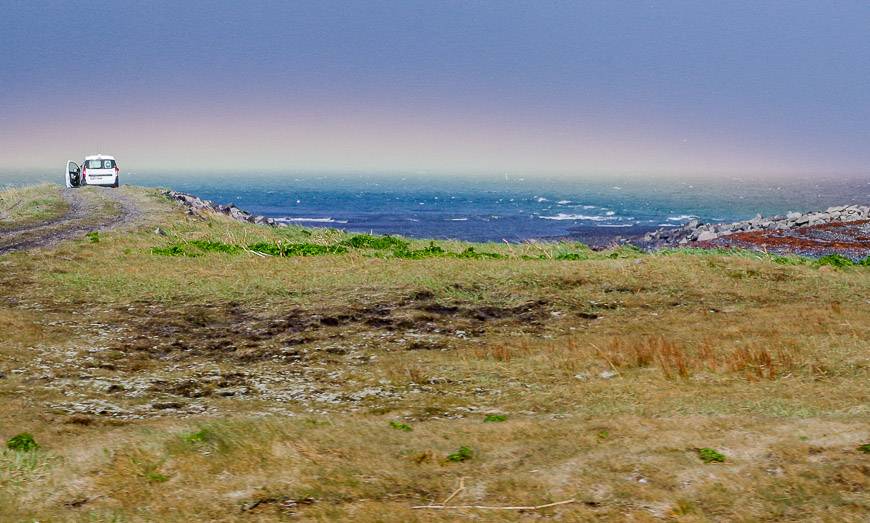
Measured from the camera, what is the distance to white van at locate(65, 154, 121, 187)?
59.5m

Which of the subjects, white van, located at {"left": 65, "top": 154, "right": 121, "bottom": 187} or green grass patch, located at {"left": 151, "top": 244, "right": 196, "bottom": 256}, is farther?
white van, located at {"left": 65, "top": 154, "right": 121, "bottom": 187}

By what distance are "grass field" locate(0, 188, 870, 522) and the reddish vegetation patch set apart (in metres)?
19.4

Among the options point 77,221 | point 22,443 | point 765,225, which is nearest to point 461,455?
point 22,443

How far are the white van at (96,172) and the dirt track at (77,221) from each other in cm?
671

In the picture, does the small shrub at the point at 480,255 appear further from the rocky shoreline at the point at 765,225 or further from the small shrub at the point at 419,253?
the rocky shoreline at the point at 765,225

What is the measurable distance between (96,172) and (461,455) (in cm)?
6034

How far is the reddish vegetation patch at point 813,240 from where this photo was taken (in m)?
42.0

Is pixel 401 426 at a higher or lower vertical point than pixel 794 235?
lower

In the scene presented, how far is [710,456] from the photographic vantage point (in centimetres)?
838

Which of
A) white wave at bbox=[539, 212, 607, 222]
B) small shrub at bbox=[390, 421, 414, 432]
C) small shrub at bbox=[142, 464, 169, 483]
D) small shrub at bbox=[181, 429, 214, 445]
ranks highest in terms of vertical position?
small shrub at bbox=[181, 429, 214, 445]

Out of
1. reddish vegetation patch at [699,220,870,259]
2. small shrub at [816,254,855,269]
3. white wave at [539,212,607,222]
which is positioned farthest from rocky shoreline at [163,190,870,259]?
white wave at [539,212,607,222]

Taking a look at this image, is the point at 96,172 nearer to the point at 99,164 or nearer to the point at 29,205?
the point at 99,164

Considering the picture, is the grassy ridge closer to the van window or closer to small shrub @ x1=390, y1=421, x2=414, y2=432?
the van window

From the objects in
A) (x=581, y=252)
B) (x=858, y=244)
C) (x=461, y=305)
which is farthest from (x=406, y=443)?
(x=858, y=244)
